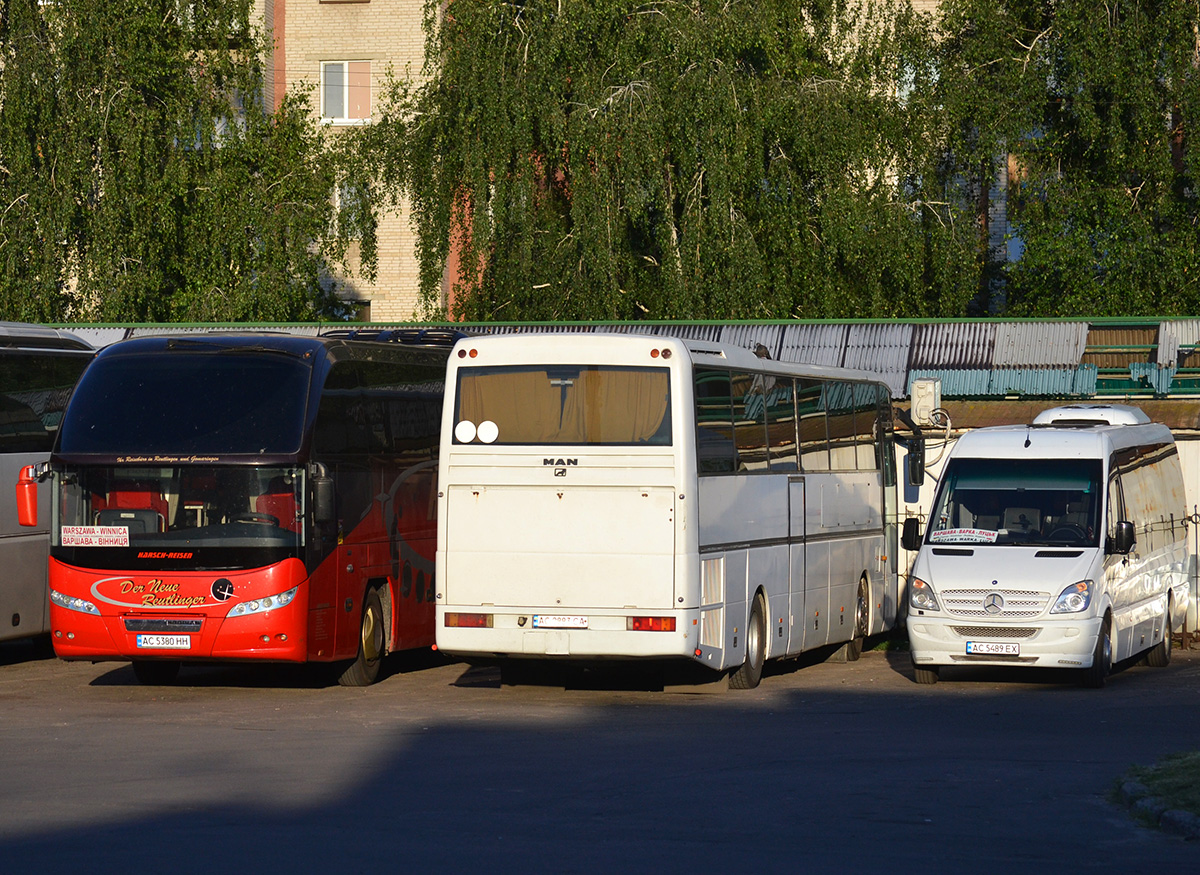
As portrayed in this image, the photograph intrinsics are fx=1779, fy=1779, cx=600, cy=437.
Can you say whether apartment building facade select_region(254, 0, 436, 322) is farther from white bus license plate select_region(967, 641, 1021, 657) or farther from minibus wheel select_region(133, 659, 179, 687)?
white bus license plate select_region(967, 641, 1021, 657)

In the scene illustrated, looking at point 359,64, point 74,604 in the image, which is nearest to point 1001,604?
point 74,604

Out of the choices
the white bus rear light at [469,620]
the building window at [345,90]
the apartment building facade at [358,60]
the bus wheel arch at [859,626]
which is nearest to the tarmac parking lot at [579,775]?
the white bus rear light at [469,620]

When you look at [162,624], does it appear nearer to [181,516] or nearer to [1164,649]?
[181,516]

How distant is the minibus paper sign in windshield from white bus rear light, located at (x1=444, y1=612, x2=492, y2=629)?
122 inches

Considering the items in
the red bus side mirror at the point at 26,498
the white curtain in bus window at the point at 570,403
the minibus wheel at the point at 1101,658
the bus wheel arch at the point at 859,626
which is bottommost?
the bus wheel arch at the point at 859,626

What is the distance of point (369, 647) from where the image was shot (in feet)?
59.1

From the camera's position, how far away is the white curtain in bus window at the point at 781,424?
60.0 feet

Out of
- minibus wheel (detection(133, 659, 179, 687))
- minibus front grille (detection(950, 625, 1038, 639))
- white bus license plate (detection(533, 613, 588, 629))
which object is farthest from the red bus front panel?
minibus front grille (detection(950, 625, 1038, 639))

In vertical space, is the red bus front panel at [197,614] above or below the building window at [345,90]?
below

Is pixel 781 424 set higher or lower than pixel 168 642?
higher

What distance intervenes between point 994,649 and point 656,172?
17067 mm

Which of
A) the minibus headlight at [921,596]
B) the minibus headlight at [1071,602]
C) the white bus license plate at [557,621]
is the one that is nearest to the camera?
the white bus license plate at [557,621]

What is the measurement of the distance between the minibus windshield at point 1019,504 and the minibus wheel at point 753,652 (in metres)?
2.15

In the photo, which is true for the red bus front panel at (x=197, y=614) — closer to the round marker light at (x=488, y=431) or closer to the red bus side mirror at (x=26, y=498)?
the red bus side mirror at (x=26, y=498)
